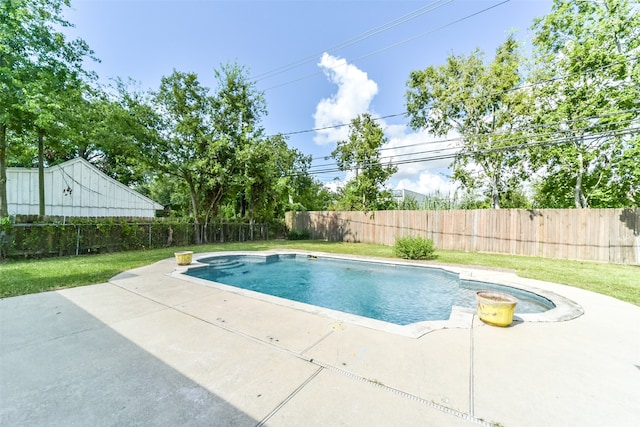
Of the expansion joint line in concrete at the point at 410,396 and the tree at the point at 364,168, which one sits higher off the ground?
the tree at the point at 364,168

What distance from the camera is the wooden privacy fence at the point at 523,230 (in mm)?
8195

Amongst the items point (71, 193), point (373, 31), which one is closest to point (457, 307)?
point (373, 31)

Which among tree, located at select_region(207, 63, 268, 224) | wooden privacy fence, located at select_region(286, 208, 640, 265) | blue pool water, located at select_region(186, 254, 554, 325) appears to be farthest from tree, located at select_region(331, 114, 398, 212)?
blue pool water, located at select_region(186, 254, 554, 325)

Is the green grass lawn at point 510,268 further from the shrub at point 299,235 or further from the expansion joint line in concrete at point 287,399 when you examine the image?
the shrub at point 299,235

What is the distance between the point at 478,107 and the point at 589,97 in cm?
455

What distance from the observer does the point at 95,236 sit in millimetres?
9711

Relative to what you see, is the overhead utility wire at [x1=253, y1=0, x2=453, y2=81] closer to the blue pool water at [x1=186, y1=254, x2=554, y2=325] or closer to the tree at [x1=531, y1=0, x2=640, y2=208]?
the tree at [x1=531, y1=0, x2=640, y2=208]

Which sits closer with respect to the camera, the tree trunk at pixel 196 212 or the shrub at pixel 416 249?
the shrub at pixel 416 249

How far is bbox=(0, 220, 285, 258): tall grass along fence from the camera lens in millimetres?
8031

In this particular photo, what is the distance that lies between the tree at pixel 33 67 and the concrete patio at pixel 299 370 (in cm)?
805

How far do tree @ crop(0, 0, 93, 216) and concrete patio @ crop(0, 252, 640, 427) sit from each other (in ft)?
26.4

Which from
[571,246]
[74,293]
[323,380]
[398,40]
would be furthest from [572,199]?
[74,293]

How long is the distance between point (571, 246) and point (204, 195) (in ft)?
60.5

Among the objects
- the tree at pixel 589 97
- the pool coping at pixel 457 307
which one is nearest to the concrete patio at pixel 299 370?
the pool coping at pixel 457 307
